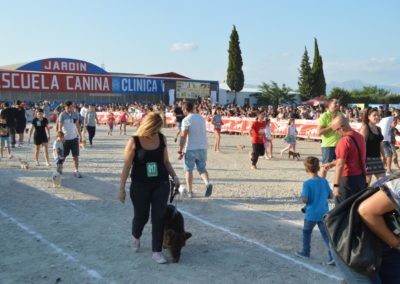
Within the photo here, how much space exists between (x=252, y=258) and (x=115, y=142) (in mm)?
15509

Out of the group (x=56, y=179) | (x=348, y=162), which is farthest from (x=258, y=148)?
(x=348, y=162)

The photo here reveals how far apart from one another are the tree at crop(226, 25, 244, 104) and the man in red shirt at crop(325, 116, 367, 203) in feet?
163

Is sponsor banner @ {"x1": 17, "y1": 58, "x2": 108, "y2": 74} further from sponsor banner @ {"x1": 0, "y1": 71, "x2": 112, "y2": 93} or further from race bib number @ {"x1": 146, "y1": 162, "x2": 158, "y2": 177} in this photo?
race bib number @ {"x1": 146, "y1": 162, "x2": 158, "y2": 177}

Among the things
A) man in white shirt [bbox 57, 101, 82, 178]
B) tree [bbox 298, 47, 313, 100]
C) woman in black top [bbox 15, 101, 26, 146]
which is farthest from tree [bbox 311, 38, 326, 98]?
man in white shirt [bbox 57, 101, 82, 178]

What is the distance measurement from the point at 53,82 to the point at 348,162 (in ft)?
136

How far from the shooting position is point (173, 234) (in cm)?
546

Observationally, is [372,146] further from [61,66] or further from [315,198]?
[61,66]

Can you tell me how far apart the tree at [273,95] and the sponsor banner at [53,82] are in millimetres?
21176

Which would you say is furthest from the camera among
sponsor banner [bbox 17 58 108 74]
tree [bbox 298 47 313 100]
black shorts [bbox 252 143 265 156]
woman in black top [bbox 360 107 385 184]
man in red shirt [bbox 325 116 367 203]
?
tree [bbox 298 47 313 100]

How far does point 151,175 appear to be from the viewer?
530cm

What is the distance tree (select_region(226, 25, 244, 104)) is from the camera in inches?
2154

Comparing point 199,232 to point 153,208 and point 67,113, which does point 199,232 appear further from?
point 67,113

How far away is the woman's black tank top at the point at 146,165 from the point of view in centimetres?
527

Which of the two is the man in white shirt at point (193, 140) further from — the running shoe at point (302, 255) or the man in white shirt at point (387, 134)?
the man in white shirt at point (387, 134)
